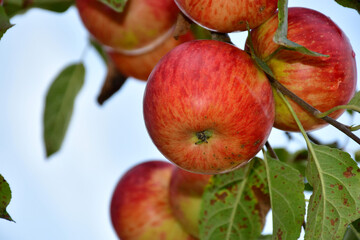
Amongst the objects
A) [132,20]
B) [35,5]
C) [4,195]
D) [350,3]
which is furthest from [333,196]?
[35,5]

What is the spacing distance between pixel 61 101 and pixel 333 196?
1.11m

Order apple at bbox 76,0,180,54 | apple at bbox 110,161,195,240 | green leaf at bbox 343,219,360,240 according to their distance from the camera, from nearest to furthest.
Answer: green leaf at bbox 343,219,360,240
apple at bbox 76,0,180,54
apple at bbox 110,161,195,240

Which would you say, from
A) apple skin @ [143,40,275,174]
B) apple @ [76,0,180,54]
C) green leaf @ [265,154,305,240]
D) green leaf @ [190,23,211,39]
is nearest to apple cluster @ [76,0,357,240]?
apple skin @ [143,40,275,174]

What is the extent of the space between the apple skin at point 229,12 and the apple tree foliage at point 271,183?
0.30 ft

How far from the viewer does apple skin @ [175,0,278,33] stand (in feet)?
3.01

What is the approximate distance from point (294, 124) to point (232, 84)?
205mm

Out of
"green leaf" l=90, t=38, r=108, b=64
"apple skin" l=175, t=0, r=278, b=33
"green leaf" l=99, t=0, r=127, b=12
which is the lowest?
"green leaf" l=90, t=38, r=108, b=64

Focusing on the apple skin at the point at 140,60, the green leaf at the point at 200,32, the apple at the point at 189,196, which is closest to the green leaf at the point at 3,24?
the green leaf at the point at 200,32

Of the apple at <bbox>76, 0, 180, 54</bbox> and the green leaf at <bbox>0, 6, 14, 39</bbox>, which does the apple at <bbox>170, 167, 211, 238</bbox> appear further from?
the green leaf at <bbox>0, 6, 14, 39</bbox>

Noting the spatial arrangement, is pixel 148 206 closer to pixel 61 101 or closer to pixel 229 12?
pixel 61 101

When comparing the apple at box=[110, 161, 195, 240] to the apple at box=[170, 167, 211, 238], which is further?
the apple at box=[110, 161, 195, 240]

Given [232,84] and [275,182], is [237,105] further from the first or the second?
[275,182]

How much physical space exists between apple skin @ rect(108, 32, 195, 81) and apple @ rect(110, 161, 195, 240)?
34 cm

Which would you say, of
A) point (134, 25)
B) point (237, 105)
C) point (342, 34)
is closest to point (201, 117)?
point (237, 105)
